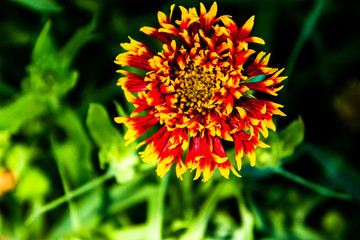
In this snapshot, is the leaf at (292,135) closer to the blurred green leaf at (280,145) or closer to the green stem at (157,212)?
the blurred green leaf at (280,145)

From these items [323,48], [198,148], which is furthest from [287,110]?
[198,148]

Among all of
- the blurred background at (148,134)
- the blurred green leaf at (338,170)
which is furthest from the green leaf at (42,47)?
the blurred green leaf at (338,170)

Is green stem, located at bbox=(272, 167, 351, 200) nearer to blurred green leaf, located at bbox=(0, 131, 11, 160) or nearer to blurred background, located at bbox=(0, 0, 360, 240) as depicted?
blurred background, located at bbox=(0, 0, 360, 240)

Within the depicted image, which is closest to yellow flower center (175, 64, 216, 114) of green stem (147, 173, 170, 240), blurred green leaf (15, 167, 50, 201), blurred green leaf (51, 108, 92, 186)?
green stem (147, 173, 170, 240)

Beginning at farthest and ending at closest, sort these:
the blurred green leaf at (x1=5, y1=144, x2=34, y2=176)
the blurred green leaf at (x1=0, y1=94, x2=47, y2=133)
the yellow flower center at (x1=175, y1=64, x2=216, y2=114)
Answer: the blurred green leaf at (x1=5, y1=144, x2=34, y2=176) < the blurred green leaf at (x1=0, y1=94, x2=47, y2=133) < the yellow flower center at (x1=175, y1=64, x2=216, y2=114)

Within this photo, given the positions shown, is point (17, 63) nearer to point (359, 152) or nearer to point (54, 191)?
point (54, 191)

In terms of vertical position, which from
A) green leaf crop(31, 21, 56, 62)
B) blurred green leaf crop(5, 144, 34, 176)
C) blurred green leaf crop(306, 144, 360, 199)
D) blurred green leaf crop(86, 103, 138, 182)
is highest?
green leaf crop(31, 21, 56, 62)

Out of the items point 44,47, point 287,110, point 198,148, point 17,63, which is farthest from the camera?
point 17,63
